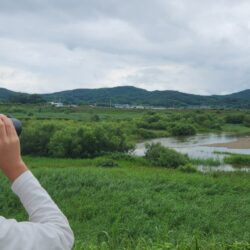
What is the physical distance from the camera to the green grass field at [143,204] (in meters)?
12.4

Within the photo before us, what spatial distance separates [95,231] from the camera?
1239 cm

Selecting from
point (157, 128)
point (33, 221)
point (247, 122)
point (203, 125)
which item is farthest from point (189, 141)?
point (33, 221)

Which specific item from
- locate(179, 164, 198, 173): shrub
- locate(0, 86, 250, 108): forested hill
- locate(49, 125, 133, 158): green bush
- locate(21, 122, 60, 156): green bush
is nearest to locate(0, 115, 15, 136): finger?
locate(179, 164, 198, 173): shrub

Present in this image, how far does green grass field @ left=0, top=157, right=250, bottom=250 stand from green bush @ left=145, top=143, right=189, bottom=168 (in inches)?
250

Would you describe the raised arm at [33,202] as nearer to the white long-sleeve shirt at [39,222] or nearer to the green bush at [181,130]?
the white long-sleeve shirt at [39,222]

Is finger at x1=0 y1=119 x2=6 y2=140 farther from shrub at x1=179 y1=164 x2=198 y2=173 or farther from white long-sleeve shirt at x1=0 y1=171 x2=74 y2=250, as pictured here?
shrub at x1=179 y1=164 x2=198 y2=173

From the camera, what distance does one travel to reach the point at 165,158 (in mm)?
26844

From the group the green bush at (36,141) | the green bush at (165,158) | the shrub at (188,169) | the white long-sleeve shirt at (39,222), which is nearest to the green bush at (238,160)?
the green bush at (165,158)

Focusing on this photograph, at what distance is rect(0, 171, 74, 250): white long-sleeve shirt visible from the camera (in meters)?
1.21

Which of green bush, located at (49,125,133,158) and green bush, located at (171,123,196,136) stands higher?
green bush, located at (49,125,133,158)

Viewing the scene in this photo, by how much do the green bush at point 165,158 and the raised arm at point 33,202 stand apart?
25.2 m

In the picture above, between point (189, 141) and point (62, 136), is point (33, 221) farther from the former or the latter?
point (189, 141)

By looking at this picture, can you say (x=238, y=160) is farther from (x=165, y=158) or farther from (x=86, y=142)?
(x=86, y=142)

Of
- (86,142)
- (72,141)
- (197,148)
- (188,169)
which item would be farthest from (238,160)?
(72,141)
